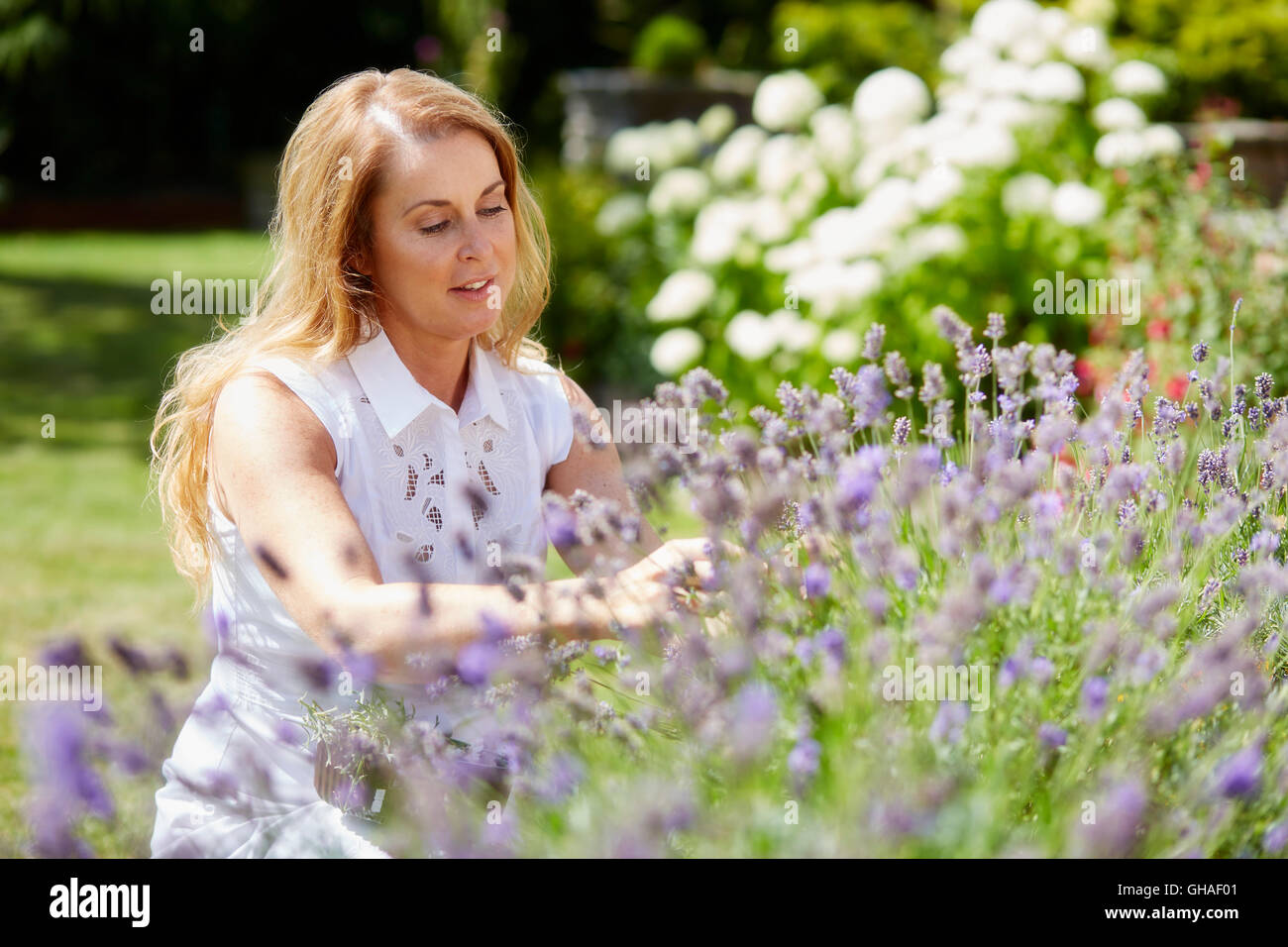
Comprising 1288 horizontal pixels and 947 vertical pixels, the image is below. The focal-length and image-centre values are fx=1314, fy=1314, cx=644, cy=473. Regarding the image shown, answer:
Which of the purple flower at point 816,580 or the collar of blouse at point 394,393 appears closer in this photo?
the purple flower at point 816,580

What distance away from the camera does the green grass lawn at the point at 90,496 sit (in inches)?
138

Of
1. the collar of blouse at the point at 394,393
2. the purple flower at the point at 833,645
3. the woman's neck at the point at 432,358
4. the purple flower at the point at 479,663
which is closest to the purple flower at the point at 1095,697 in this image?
the purple flower at the point at 833,645

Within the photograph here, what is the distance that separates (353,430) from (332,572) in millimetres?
429

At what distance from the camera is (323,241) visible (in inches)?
95.2

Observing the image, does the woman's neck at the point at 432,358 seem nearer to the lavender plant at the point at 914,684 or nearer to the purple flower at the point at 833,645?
the lavender plant at the point at 914,684

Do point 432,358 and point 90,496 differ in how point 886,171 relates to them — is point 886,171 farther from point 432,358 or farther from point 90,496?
point 90,496

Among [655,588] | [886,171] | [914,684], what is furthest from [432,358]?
[886,171]

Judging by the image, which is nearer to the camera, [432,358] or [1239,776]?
[1239,776]

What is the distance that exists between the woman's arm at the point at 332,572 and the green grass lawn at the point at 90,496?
0.21 metres

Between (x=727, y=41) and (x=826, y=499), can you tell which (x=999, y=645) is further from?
(x=727, y=41)

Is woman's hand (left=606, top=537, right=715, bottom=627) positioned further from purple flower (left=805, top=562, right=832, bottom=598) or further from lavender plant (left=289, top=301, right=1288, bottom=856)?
purple flower (left=805, top=562, right=832, bottom=598)

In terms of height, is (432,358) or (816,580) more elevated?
(432,358)

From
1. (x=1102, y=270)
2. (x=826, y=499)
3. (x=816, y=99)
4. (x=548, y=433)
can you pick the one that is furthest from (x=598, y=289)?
(x=826, y=499)

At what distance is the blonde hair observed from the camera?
2363 mm
